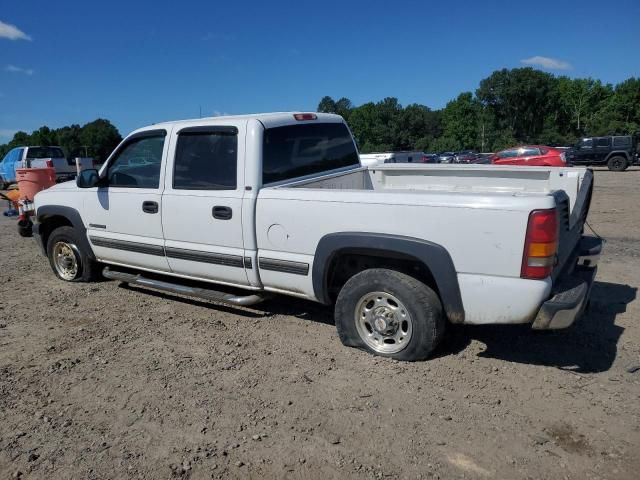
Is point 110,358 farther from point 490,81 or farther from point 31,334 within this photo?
point 490,81

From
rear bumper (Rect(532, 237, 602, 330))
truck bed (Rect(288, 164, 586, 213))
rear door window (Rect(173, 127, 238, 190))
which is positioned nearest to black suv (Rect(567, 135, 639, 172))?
truck bed (Rect(288, 164, 586, 213))

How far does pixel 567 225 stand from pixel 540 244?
0.77 m

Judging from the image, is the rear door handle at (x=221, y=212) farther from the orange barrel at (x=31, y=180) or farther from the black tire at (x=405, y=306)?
the orange barrel at (x=31, y=180)

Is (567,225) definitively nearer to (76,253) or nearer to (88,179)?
(88,179)

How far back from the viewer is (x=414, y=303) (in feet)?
11.6

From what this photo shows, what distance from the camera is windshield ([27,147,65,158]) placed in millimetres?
19000

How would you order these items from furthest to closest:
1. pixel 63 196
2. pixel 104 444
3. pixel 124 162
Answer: pixel 63 196 < pixel 124 162 < pixel 104 444

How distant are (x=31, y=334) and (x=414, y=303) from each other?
3480 mm

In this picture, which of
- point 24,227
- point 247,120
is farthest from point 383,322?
point 24,227

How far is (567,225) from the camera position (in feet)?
11.9

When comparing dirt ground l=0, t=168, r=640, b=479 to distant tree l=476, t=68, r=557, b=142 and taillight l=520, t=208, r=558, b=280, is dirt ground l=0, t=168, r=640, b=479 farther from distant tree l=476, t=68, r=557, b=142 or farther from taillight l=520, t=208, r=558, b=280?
distant tree l=476, t=68, r=557, b=142

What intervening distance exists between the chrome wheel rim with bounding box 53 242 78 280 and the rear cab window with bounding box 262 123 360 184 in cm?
297

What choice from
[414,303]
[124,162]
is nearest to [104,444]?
[414,303]

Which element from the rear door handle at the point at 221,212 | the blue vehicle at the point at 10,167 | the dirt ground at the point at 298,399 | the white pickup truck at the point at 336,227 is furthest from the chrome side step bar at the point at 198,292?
the blue vehicle at the point at 10,167
